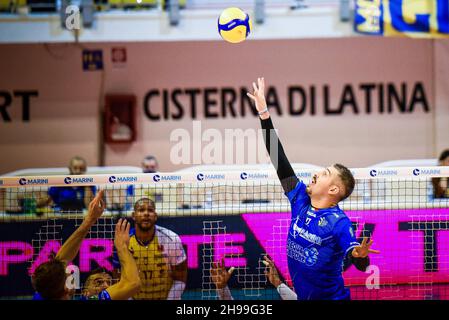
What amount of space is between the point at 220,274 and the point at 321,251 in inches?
72.4

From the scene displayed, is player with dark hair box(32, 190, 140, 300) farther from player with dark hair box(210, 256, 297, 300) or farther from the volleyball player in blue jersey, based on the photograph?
the volleyball player in blue jersey

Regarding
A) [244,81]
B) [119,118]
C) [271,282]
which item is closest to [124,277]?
[271,282]

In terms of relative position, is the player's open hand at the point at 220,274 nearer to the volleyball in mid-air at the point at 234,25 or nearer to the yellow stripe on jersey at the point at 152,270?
the yellow stripe on jersey at the point at 152,270

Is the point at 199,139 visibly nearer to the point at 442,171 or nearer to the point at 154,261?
the point at 154,261

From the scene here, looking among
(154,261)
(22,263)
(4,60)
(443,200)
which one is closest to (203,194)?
(154,261)

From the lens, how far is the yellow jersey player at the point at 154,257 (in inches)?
275

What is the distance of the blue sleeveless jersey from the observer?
520 cm

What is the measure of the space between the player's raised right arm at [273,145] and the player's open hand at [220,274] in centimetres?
97

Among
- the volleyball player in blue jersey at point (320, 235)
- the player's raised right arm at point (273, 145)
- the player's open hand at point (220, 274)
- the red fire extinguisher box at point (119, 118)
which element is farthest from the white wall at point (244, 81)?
the volleyball player in blue jersey at point (320, 235)

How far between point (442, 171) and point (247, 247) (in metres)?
2.45

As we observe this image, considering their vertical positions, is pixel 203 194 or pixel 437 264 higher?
pixel 203 194

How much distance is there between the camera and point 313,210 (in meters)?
5.37

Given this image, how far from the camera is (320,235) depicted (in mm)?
5227

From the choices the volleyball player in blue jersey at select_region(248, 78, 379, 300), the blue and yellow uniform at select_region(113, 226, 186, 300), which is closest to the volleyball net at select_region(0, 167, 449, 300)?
the blue and yellow uniform at select_region(113, 226, 186, 300)
